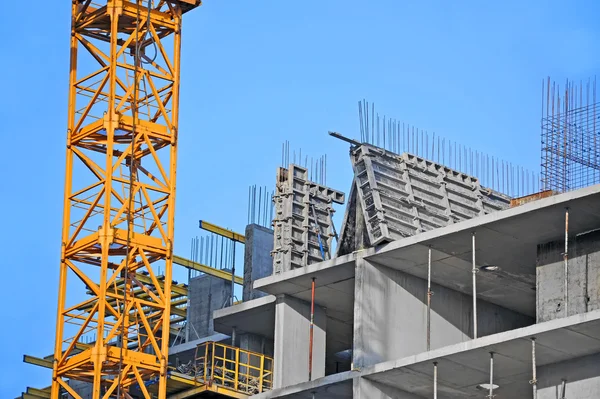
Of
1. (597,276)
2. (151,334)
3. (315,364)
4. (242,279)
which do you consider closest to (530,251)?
(597,276)

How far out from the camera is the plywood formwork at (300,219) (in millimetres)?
55062

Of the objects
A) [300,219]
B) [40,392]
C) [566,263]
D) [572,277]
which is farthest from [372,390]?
[40,392]

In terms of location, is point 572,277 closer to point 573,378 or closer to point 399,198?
point 573,378

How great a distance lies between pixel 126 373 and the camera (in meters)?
52.5

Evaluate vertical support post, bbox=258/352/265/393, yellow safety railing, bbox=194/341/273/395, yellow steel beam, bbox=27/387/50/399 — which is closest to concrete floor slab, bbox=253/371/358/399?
vertical support post, bbox=258/352/265/393

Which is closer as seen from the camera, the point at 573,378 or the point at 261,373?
the point at 573,378

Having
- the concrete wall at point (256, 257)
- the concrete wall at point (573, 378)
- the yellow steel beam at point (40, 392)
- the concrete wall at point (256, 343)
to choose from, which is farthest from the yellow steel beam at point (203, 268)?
the concrete wall at point (573, 378)

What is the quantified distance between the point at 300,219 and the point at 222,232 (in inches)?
384

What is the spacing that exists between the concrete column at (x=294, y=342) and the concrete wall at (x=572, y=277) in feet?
28.7

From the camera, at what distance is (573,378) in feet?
157

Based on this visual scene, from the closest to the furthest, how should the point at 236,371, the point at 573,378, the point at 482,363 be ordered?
1. the point at 573,378
2. the point at 482,363
3. the point at 236,371

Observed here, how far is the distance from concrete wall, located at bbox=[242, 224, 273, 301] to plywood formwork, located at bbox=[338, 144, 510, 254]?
23.9ft

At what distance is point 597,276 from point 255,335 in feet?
47.6

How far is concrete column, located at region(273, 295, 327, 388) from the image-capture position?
54250 millimetres
